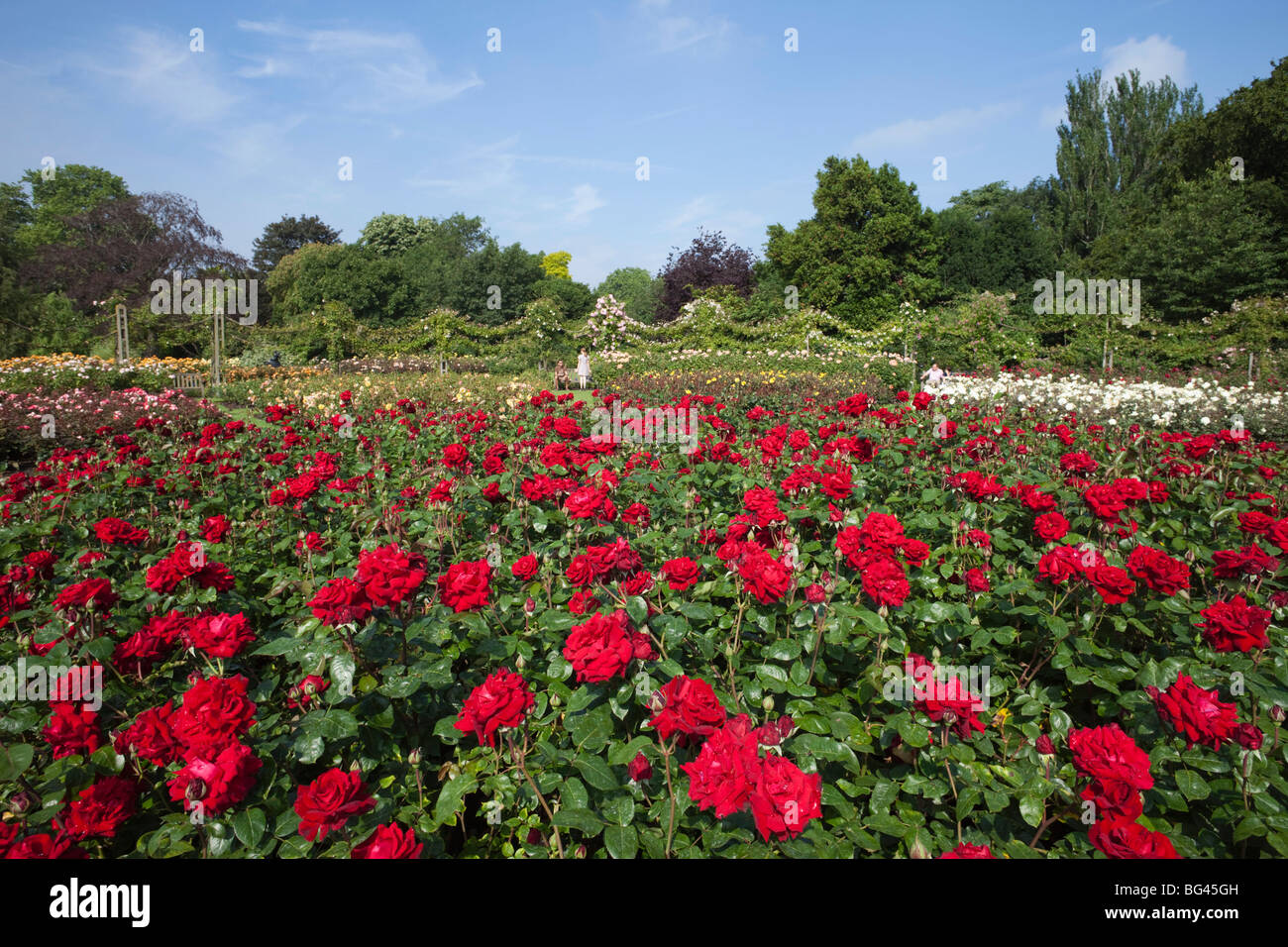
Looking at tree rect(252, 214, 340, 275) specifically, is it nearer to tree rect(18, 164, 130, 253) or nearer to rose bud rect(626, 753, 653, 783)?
tree rect(18, 164, 130, 253)

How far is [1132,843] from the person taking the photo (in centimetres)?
106

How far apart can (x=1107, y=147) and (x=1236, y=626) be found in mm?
42602

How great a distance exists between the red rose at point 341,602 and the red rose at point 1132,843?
1.66 meters

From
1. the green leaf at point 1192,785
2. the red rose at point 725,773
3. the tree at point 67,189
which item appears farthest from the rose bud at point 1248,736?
the tree at point 67,189

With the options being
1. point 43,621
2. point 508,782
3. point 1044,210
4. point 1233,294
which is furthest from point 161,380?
point 1044,210

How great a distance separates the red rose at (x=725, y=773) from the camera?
1074 millimetres

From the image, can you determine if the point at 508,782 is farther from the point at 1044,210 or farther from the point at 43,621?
the point at 1044,210

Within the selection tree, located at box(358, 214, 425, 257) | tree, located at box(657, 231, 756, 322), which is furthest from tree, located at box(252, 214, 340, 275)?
tree, located at box(657, 231, 756, 322)

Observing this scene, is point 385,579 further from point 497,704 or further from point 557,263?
point 557,263

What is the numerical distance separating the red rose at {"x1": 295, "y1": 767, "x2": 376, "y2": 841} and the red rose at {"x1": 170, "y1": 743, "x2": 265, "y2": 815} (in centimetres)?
16

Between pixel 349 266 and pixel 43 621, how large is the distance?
39.8m

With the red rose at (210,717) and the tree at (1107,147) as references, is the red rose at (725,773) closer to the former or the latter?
the red rose at (210,717)

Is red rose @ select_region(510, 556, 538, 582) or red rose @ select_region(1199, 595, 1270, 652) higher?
red rose @ select_region(510, 556, 538, 582)

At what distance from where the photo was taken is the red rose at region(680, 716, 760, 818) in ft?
3.52
